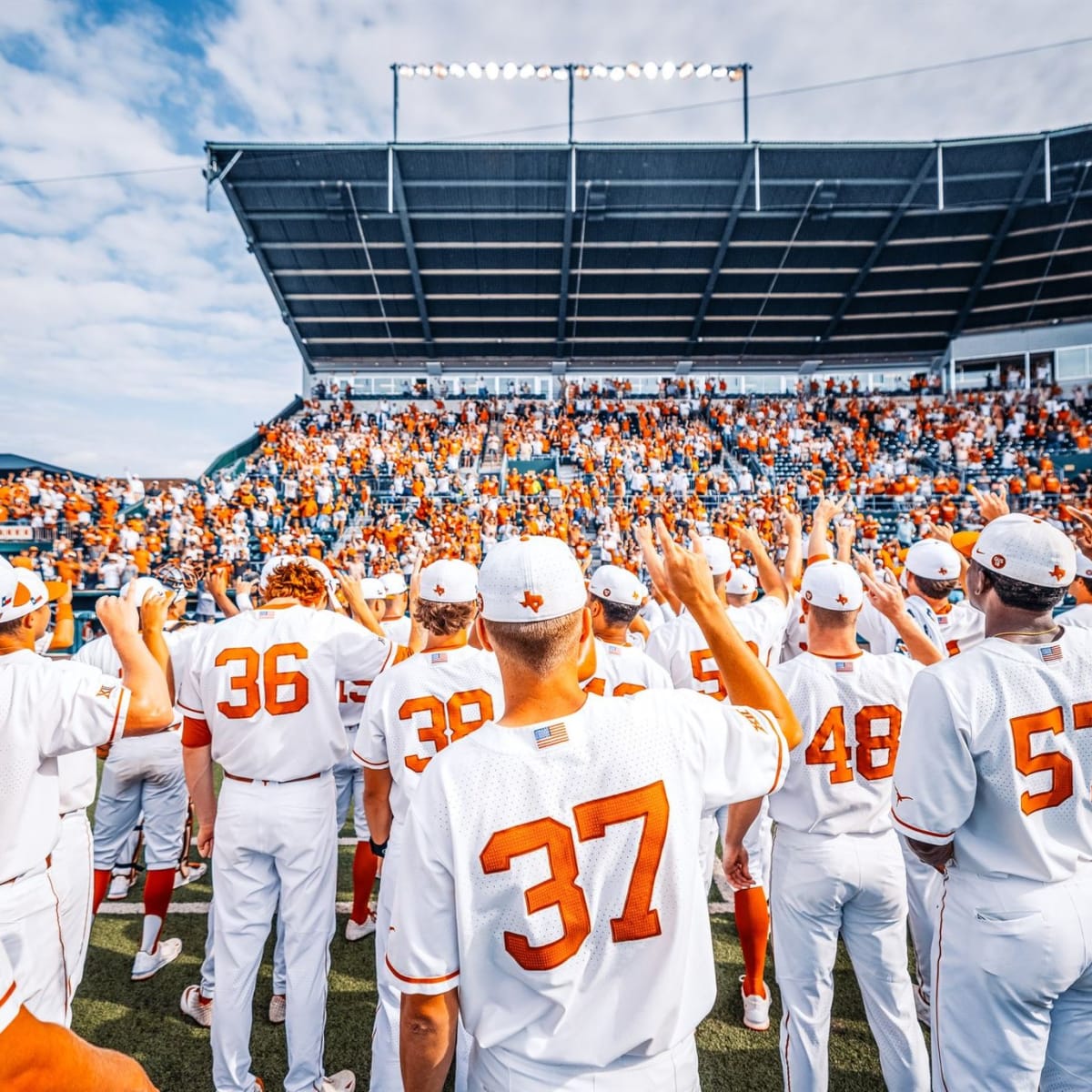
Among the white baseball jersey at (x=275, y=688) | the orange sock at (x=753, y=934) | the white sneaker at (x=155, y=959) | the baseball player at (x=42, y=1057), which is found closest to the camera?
Answer: the baseball player at (x=42, y=1057)

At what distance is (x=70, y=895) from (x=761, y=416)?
25.0 meters

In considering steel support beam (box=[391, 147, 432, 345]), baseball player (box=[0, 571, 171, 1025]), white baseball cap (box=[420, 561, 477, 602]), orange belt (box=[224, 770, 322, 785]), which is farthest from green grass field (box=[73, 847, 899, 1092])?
steel support beam (box=[391, 147, 432, 345])

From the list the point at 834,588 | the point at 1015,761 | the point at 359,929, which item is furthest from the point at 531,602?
the point at 359,929

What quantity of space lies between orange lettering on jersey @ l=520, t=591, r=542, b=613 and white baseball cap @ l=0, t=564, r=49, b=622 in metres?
2.07

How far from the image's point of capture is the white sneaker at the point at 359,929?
14.3 feet

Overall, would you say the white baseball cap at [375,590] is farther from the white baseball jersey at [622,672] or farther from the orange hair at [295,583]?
the white baseball jersey at [622,672]

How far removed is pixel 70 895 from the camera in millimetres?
2961

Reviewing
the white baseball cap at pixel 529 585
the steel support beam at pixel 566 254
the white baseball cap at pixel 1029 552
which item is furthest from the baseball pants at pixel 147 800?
the steel support beam at pixel 566 254

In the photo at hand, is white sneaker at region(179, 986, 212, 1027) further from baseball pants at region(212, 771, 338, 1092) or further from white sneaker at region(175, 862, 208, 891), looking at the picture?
white sneaker at region(175, 862, 208, 891)

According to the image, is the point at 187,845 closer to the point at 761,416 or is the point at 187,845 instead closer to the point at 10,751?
the point at 10,751

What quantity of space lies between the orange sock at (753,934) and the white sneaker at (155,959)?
11.2 feet

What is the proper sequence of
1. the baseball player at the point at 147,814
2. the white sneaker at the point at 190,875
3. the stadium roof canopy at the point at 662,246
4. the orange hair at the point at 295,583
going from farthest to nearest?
the stadium roof canopy at the point at 662,246, the white sneaker at the point at 190,875, the baseball player at the point at 147,814, the orange hair at the point at 295,583

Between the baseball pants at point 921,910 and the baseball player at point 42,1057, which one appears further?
the baseball pants at point 921,910

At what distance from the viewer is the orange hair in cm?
340
